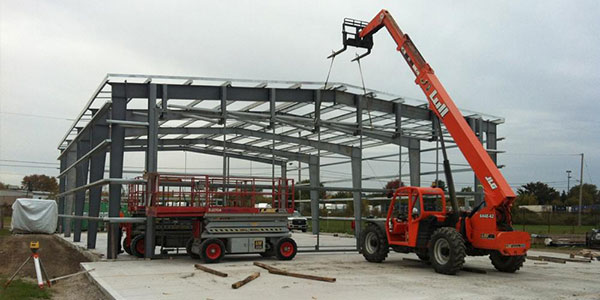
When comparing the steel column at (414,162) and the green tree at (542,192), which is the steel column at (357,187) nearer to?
the steel column at (414,162)

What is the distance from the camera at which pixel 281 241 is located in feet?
51.3

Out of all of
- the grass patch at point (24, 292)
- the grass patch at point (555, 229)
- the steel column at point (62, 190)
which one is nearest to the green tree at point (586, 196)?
the grass patch at point (555, 229)

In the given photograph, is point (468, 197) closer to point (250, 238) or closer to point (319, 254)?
point (319, 254)

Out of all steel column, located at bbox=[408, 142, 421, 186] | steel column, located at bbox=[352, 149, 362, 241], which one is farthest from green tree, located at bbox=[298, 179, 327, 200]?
steel column, located at bbox=[408, 142, 421, 186]

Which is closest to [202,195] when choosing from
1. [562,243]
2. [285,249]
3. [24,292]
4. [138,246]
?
[138,246]

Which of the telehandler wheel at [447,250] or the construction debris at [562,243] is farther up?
the telehandler wheel at [447,250]

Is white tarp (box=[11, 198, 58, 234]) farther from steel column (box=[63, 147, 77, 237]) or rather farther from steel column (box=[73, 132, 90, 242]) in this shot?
steel column (box=[73, 132, 90, 242])

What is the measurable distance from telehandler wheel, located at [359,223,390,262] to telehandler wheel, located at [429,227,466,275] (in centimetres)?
206

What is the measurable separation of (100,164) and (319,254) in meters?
7.87

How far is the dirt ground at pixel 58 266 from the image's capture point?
10734mm

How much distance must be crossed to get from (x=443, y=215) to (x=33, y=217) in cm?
2558

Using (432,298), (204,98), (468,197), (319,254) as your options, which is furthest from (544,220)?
(432,298)

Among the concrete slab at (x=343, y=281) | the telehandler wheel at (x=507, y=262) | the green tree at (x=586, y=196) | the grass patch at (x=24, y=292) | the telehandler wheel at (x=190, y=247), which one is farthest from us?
the green tree at (x=586, y=196)

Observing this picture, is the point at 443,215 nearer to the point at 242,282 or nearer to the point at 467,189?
the point at 242,282
